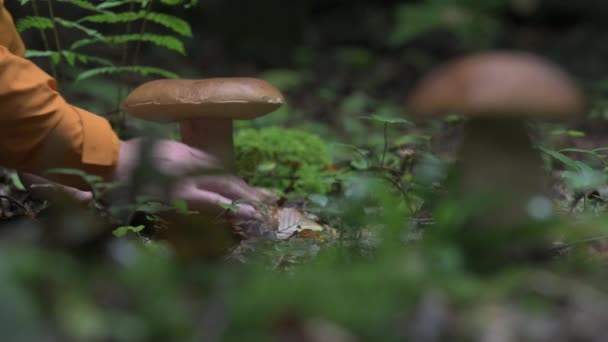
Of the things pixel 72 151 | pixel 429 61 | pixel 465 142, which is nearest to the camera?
pixel 465 142

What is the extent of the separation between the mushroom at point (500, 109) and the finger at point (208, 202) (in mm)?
1277

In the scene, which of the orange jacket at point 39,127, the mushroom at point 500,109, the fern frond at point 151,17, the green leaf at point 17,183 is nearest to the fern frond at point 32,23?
the fern frond at point 151,17

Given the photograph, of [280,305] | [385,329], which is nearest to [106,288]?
[280,305]

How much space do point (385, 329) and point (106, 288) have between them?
0.52m

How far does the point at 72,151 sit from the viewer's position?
2.53m

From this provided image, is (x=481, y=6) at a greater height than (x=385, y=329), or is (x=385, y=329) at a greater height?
(x=385, y=329)

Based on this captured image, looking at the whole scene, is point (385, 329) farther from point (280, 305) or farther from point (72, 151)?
point (72, 151)

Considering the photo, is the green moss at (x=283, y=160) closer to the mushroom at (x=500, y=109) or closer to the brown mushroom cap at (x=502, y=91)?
the mushroom at (x=500, y=109)

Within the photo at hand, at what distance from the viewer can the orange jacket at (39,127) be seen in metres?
2.40

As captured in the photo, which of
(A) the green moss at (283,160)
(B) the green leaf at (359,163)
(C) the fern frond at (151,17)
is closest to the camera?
(B) the green leaf at (359,163)

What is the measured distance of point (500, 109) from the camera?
1253 millimetres

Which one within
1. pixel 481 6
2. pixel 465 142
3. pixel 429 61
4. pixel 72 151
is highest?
pixel 465 142

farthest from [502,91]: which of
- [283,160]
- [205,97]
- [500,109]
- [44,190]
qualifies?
[283,160]

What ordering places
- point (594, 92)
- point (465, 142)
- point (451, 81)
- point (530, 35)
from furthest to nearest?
point (530, 35)
point (594, 92)
point (465, 142)
point (451, 81)
